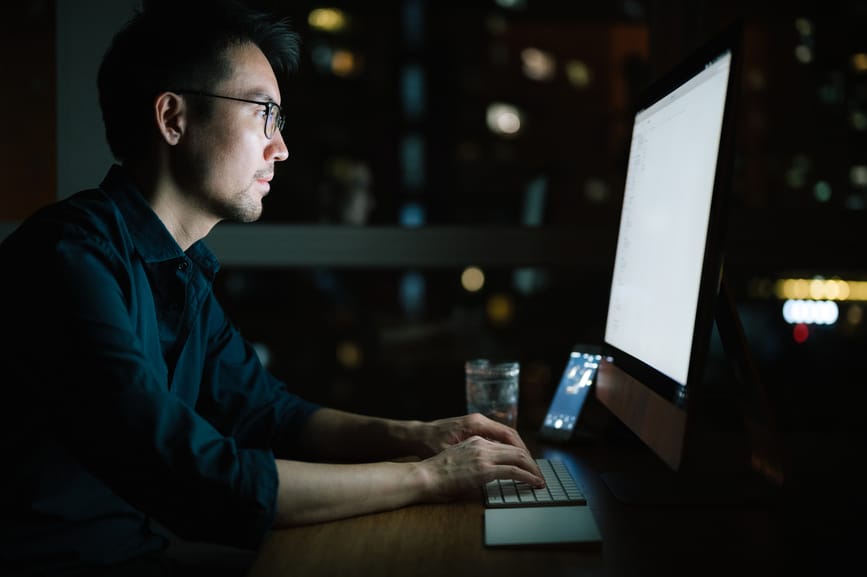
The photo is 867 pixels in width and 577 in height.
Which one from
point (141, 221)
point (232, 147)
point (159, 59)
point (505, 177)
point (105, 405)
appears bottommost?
point (105, 405)

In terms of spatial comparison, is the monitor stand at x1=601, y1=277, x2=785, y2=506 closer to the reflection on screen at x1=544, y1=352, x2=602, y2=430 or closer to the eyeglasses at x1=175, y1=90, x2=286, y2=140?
the reflection on screen at x1=544, y1=352, x2=602, y2=430

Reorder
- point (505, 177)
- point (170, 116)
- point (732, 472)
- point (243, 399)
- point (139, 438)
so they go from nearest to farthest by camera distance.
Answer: point (139, 438)
point (732, 472)
point (170, 116)
point (243, 399)
point (505, 177)

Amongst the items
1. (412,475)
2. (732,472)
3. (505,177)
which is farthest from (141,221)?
(505,177)

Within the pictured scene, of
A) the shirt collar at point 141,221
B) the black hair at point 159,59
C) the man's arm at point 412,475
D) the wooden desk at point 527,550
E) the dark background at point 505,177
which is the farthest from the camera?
the dark background at point 505,177

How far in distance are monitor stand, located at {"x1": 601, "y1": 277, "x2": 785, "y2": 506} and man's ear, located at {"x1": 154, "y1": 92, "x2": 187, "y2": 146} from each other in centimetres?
86

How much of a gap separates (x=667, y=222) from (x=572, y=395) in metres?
0.43

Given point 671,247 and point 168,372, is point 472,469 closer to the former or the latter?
point 671,247

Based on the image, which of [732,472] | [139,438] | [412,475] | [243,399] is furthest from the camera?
[243,399]

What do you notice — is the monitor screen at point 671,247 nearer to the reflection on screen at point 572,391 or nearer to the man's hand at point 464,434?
the reflection on screen at point 572,391

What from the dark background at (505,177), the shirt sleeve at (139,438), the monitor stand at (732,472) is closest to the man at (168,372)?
the shirt sleeve at (139,438)

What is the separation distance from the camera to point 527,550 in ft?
2.50

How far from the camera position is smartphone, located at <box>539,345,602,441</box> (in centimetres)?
122

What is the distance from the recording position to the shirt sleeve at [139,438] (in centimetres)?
76

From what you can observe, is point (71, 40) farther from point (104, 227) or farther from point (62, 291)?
point (62, 291)
